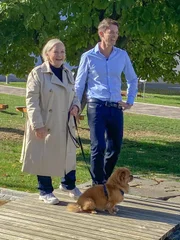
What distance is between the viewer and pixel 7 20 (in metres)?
11.3

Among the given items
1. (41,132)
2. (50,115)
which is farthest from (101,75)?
(41,132)

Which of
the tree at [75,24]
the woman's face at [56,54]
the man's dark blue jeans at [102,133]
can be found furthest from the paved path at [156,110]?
the woman's face at [56,54]

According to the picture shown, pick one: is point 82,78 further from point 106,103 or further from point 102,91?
point 106,103

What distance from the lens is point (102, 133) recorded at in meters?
6.75

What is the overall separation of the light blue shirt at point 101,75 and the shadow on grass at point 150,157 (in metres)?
3.21

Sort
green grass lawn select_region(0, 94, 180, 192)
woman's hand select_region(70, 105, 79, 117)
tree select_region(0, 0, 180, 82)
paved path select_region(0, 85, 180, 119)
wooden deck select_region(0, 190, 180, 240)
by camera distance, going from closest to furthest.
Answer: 1. wooden deck select_region(0, 190, 180, 240)
2. woman's hand select_region(70, 105, 79, 117)
3. green grass lawn select_region(0, 94, 180, 192)
4. tree select_region(0, 0, 180, 82)
5. paved path select_region(0, 85, 180, 119)

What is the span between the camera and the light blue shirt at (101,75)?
22.1 ft

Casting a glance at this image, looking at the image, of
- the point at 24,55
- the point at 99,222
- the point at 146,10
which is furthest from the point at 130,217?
the point at 24,55

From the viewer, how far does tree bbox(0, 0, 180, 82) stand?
31.7ft

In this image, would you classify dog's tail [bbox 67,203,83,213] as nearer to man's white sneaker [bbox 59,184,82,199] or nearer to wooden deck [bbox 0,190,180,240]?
wooden deck [bbox 0,190,180,240]

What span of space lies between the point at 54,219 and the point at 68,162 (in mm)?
730

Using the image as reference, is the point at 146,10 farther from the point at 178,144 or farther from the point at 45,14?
the point at 178,144

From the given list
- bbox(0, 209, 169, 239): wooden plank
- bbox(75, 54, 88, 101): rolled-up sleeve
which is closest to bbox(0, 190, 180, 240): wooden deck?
bbox(0, 209, 169, 239): wooden plank

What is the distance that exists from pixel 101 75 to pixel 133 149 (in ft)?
19.3
